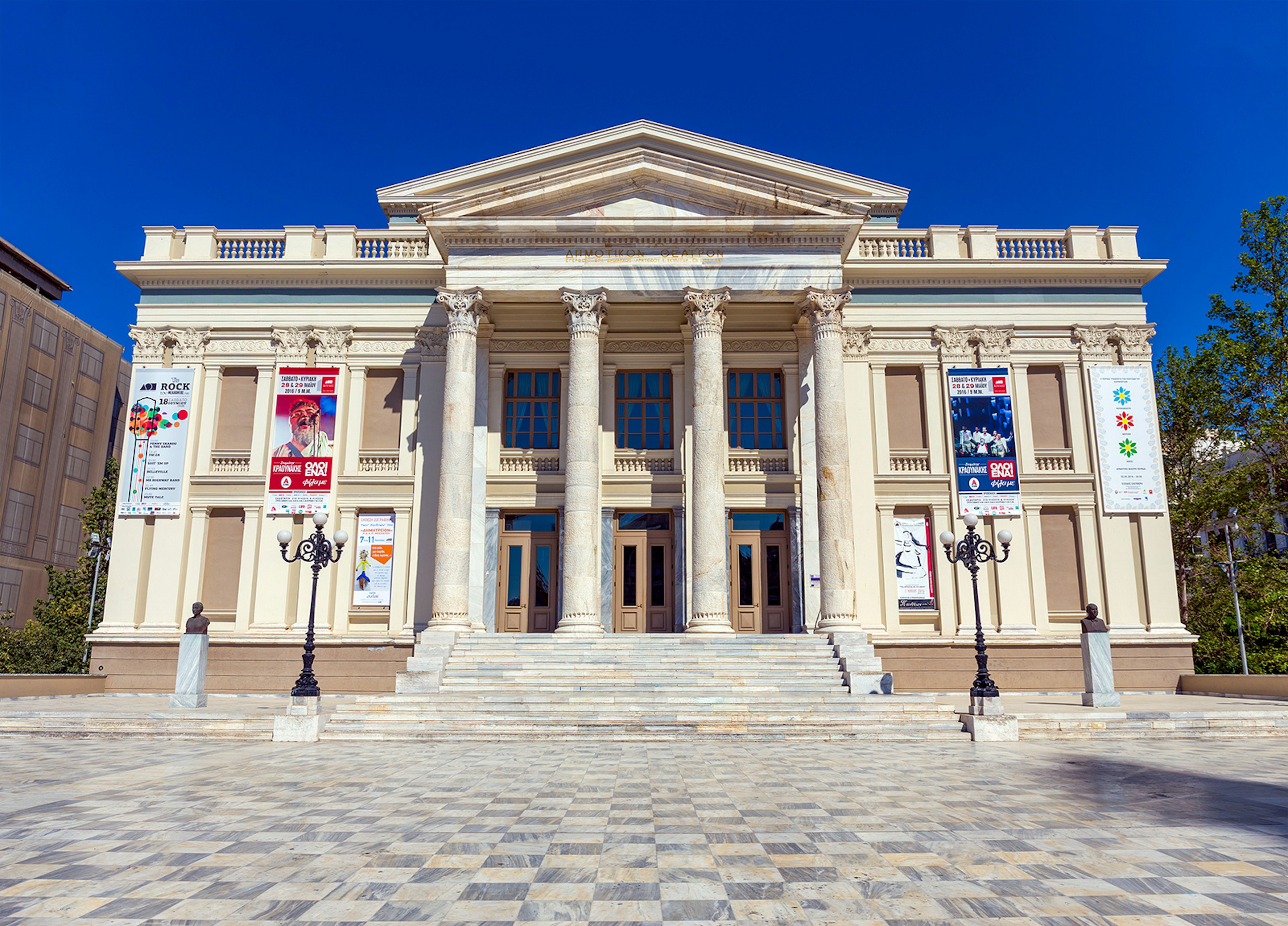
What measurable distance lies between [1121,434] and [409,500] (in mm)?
20109

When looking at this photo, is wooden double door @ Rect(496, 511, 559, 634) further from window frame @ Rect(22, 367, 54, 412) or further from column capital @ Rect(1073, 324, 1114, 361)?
window frame @ Rect(22, 367, 54, 412)

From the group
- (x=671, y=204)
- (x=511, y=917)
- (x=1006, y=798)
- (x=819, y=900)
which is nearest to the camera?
(x=511, y=917)

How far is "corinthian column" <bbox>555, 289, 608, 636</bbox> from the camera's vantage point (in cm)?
1928

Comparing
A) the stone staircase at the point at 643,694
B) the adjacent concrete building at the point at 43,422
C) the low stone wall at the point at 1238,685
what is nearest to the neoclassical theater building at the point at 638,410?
the low stone wall at the point at 1238,685

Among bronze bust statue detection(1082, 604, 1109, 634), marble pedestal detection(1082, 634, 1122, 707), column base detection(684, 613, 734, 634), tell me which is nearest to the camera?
marble pedestal detection(1082, 634, 1122, 707)

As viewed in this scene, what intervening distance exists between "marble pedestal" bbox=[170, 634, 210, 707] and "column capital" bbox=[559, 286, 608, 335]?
36.2 feet

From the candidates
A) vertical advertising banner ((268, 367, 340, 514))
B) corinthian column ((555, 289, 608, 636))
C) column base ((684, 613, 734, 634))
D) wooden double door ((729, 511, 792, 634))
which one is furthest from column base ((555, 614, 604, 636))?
vertical advertising banner ((268, 367, 340, 514))

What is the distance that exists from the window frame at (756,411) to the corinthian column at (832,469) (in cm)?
228

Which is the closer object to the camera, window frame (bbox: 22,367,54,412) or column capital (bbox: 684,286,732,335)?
column capital (bbox: 684,286,732,335)

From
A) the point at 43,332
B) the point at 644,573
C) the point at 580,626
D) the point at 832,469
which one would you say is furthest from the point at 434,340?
the point at 43,332

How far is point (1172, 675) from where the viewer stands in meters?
21.7

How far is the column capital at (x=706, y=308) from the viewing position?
67.7ft

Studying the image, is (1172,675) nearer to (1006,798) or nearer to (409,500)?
(1006,798)

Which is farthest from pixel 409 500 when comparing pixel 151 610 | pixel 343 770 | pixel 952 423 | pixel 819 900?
pixel 819 900
